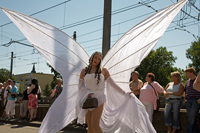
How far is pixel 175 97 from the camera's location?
7.41 m

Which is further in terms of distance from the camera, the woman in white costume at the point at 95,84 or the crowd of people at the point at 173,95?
the crowd of people at the point at 173,95

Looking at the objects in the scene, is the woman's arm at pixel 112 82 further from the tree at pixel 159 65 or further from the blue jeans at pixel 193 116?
the tree at pixel 159 65

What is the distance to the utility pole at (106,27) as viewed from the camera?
923cm

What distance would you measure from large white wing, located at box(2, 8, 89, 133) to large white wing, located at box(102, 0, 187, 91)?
2.44 feet

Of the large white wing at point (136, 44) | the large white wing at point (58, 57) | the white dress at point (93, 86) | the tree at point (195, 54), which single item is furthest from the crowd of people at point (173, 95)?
the tree at point (195, 54)

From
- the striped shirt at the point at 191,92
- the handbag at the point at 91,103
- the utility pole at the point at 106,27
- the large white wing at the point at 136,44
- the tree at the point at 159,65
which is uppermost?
the tree at the point at 159,65

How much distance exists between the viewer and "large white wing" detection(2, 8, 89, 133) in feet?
18.2

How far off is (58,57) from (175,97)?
3630 millimetres

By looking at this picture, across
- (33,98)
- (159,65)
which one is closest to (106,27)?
(33,98)

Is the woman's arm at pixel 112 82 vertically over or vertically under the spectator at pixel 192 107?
over

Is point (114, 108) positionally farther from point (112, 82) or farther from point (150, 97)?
point (150, 97)

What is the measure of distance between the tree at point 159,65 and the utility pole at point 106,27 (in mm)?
63741

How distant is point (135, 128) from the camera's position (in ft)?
17.7

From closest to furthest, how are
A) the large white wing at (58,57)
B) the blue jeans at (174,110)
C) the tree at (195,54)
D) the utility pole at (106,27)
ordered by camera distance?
1. the large white wing at (58,57)
2. the blue jeans at (174,110)
3. the utility pole at (106,27)
4. the tree at (195,54)
